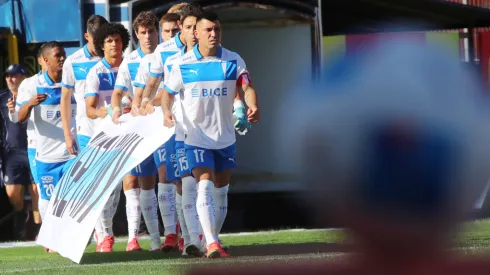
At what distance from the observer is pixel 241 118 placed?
7566mm

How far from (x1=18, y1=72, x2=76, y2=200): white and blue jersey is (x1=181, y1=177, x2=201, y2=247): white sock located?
2.76 meters

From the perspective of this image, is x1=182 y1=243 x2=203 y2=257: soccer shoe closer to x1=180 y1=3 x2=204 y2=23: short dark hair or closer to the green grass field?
the green grass field

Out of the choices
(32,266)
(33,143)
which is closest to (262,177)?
(33,143)

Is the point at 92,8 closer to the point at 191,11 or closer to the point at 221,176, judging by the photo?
the point at 191,11

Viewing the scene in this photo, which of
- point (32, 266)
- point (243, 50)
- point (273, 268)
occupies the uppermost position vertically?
point (243, 50)

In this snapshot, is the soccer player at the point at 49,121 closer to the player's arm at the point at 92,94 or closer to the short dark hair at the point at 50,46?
the short dark hair at the point at 50,46

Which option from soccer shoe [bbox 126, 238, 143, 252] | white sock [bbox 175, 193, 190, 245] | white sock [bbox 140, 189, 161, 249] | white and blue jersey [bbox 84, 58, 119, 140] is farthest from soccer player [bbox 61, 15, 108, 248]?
white sock [bbox 175, 193, 190, 245]

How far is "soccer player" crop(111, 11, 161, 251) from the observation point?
367 inches

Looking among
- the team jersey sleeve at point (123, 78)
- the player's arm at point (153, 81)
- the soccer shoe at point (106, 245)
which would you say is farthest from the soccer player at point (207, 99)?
the soccer shoe at point (106, 245)

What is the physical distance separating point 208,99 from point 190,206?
32.9 inches

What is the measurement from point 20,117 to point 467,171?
10303 mm

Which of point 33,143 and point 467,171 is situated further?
point 33,143

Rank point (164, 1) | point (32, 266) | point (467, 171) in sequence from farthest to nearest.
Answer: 1. point (164, 1)
2. point (32, 266)
3. point (467, 171)

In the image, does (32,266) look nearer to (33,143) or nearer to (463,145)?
(33,143)
